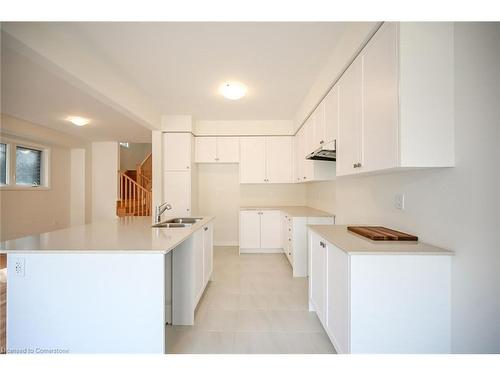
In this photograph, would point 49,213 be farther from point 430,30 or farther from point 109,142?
point 430,30

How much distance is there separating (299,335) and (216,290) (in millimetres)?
1188

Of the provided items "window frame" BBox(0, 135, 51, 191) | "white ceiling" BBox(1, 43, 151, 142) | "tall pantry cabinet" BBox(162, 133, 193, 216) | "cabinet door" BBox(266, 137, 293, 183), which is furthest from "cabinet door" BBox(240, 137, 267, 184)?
"window frame" BBox(0, 135, 51, 191)

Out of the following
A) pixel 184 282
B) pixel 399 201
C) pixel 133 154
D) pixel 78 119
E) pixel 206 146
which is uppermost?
pixel 133 154

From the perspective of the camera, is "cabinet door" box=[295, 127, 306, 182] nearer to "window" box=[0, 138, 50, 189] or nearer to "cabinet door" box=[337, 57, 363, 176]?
"cabinet door" box=[337, 57, 363, 176]

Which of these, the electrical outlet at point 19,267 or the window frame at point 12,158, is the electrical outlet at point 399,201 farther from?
the window frame at point 12,158

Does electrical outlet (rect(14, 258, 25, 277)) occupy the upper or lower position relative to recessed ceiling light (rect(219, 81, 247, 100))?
lower

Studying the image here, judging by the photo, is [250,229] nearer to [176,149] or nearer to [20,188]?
[176,149]

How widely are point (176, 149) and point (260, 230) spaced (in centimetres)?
217

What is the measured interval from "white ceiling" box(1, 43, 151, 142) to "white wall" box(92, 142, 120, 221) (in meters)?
0.78

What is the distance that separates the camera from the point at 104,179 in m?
6.18

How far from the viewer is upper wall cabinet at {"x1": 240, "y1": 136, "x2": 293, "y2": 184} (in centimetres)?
464

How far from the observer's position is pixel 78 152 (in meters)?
5.92

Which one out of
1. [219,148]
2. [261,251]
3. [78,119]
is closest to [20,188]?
[78,119]
